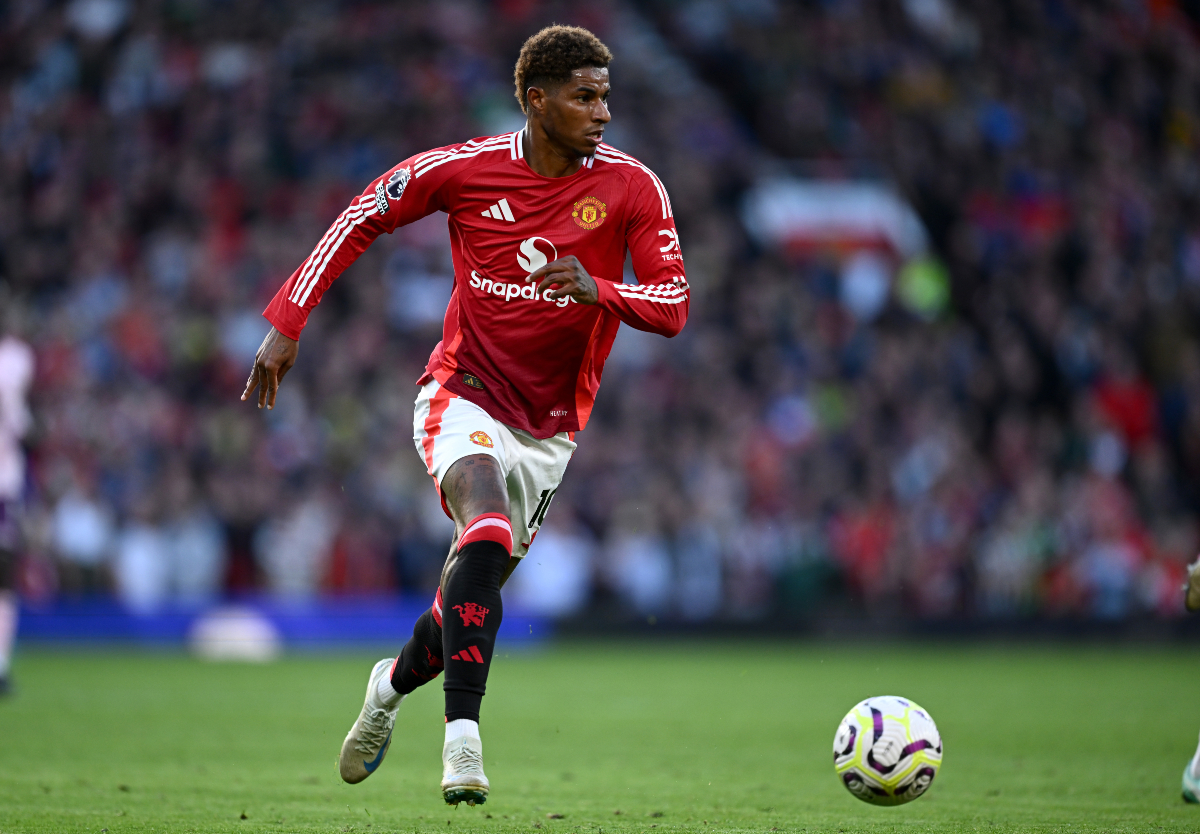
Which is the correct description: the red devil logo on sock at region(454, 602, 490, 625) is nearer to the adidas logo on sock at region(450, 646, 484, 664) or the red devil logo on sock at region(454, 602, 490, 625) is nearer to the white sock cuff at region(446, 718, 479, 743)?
the adidas logo on sock at region(450, 646, 484, 664)

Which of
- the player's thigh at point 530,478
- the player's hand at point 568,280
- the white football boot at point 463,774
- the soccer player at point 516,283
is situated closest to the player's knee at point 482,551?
the soccer player at point 516,283

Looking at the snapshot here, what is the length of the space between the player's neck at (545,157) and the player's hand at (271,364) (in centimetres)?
115

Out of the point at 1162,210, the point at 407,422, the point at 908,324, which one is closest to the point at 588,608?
the point at 407,422

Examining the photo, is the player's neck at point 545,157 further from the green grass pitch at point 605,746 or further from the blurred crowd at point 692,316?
the blurred crowd at point 692,316

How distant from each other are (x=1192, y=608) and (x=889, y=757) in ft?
4.94

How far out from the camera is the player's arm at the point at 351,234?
561 centimetres

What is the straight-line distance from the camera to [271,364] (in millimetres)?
5484

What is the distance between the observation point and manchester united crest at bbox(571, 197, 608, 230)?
5.74 meters

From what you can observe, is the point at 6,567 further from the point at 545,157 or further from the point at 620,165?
the point at 620,165

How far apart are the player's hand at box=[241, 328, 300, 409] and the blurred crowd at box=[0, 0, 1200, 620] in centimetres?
1101

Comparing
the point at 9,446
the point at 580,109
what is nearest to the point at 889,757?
the point at 580,109

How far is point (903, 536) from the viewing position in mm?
17656

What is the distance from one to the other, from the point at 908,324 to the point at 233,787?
14966mm

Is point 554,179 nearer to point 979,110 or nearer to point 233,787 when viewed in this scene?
point 233,787
